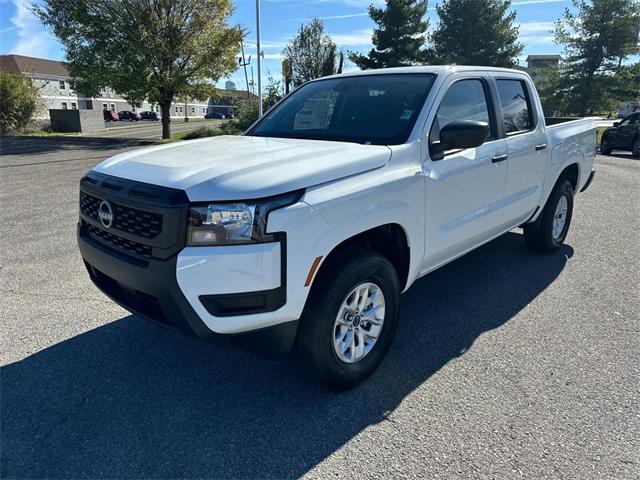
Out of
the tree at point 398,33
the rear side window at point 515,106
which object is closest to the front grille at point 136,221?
the rear side window at point 515,106

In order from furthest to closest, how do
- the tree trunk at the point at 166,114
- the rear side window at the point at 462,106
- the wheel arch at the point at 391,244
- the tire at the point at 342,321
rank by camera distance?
1. the tree trunk at the point at 166,114
2. the rear side window at the point at 462,106
3. the wheel arch at the point at 391,244
4. the tire at the point at 342,321

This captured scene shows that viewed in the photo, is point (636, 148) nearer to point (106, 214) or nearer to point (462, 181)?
point (462, 181)

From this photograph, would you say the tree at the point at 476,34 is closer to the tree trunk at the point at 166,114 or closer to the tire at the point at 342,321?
the tree trunk at the point at 166,114

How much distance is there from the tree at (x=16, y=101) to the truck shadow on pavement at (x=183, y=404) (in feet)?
86.2

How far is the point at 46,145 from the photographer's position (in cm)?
1800

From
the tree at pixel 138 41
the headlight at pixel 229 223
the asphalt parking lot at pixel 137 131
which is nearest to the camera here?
the headlight at pixel 229 223

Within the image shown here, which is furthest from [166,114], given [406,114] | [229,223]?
[229,223]

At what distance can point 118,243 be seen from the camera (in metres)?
2.69

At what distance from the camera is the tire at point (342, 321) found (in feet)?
8.48

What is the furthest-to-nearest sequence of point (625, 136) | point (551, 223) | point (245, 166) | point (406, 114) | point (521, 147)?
point (625, 136), point (551, 223), point (521, 147), point (406, 114), point (245, 166)

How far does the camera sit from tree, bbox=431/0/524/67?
111 ft

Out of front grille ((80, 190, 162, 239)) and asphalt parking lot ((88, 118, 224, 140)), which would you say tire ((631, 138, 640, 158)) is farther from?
asphalt parking lot ((88, 118, 224, 140))

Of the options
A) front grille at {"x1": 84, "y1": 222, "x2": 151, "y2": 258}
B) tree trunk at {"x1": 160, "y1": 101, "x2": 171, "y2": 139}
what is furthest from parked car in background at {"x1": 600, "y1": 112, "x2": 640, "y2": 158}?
front grille at {"x1": 84, "y1": 222, "x2": 151, "y2": 258}

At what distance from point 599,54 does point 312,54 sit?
1824 centimetres
